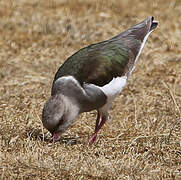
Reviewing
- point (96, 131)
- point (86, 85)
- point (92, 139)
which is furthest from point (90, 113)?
point (86, 85)

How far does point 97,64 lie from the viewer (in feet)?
17.6

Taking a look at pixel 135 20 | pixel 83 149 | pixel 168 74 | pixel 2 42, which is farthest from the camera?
pixel 135 20

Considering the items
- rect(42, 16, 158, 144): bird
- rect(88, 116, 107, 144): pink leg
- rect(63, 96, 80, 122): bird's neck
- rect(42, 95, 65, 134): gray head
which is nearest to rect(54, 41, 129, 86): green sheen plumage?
rect(42, 16, 158, 144): bird

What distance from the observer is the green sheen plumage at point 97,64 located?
5234 millimetres

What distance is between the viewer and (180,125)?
226 inches

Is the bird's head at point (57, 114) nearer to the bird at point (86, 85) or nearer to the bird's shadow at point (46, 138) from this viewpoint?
the bird at point (86, 85)

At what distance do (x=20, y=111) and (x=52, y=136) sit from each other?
103 cm

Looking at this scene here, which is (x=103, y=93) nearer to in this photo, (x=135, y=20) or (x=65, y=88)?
(x=65, y=88)

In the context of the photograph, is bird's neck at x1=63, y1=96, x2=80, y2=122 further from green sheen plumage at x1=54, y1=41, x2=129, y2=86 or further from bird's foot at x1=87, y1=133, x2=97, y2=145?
bird's foot at x1=87, y1=133, x2=97, y2=145

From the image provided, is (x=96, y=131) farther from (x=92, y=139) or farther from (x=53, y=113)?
(x=53, y=113)

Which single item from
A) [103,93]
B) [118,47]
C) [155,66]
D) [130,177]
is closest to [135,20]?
[155,66]

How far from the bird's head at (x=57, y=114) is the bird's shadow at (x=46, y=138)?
0.68ft

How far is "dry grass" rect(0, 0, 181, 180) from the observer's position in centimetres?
443

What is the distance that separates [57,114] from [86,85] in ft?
1.51
